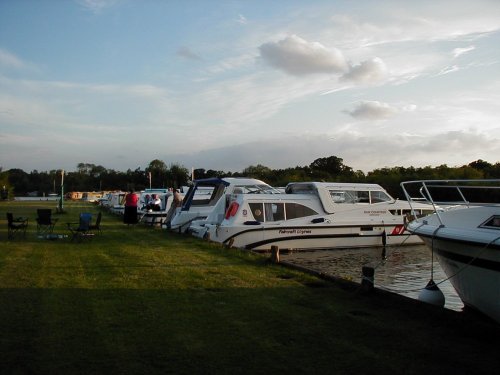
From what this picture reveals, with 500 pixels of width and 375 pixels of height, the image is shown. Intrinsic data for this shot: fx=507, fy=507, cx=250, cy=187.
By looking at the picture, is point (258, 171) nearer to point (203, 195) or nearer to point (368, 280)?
point (203, 195)

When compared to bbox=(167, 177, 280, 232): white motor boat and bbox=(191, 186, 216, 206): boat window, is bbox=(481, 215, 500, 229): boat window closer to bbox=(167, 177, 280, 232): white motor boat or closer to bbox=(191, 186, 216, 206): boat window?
bbox=(167, 177, 280, 232): white motor boat

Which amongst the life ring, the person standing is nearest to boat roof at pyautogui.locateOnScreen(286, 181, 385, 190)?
the life ring

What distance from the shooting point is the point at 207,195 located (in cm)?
2483

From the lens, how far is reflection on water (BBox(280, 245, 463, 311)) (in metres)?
12.2

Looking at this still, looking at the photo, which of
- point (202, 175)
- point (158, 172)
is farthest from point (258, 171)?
point (158, 172)

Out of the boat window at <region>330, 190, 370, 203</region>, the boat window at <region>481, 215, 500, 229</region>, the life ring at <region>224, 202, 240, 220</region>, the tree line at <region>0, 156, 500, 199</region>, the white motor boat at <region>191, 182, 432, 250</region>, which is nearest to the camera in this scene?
the boat window at <region>481, 215, 500, 229</region>

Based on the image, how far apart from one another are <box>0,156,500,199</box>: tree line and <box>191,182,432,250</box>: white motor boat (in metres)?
5.57

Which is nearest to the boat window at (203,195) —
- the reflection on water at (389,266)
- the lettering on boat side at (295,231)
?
the lettering on boat side at (295,231)

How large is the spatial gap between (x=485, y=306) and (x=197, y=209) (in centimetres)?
1648

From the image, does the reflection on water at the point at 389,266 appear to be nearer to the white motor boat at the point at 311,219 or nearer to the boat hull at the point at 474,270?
the white motor boat at the point at 311,219

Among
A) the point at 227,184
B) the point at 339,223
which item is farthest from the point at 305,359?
the point at 227,184

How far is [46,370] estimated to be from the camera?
16.7 ft

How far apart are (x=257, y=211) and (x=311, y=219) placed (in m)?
2.11

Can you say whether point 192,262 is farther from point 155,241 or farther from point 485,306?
point 485,306
